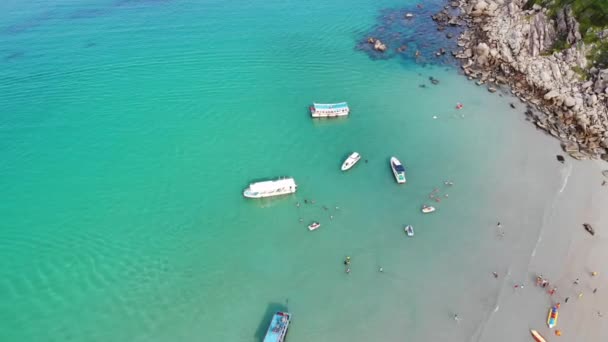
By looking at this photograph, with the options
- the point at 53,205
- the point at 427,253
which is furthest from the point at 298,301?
the point at 53,205

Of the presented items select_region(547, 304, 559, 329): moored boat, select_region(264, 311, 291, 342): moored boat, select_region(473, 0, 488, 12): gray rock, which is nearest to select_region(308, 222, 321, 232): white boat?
select_region(264, 311, 291, 342): moored boat

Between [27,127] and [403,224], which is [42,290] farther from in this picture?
[403,224]

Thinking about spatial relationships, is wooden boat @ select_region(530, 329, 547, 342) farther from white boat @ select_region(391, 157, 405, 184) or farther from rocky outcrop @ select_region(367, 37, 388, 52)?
rocky outcrop @ select_region(367, 37, 388, 52)

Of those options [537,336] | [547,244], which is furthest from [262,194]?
[547,244]

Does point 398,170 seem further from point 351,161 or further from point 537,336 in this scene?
point 537,336

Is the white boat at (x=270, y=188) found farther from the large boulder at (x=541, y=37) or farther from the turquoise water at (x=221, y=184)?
the large boulder at (x=541, y=37)

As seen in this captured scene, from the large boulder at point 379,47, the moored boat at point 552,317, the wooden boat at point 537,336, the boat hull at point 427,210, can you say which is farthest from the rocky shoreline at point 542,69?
the wooden boat at point 537,336
